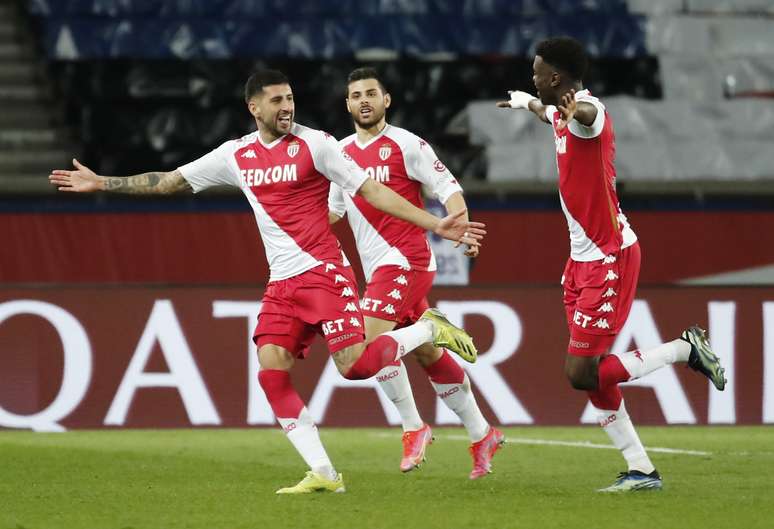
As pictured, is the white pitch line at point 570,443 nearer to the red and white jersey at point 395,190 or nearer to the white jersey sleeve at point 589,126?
the red and white jersey at point 395,190

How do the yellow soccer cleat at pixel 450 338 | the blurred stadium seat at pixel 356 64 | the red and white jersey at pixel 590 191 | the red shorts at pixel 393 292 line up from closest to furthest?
1. the red and white jersey at pixel 590 191
2. the yellow soccer cleat at pixel 450 338
3. the red shorts at pixel 393 292
4. the blurred stadium seat at pixel 356 64

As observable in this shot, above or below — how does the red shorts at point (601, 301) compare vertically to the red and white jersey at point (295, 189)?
below

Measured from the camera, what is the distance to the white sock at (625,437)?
719cm

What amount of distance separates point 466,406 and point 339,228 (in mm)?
4477

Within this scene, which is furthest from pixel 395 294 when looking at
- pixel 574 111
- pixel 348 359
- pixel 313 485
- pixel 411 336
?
pixel 574 111

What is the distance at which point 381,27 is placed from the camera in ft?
51.8

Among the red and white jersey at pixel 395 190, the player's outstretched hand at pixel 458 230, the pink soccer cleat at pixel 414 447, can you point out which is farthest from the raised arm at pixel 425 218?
the pink soccer cleat at pixel 414 447

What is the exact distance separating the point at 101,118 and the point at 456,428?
655 centimetres

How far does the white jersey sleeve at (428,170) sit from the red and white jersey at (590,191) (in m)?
0.94

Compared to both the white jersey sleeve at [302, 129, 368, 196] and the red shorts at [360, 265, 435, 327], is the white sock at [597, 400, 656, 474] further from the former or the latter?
the white jersey sleeve at [302, 129, 368, 196]

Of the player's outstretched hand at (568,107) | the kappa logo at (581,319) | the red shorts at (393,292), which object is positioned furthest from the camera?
the red shorts at (393,292)

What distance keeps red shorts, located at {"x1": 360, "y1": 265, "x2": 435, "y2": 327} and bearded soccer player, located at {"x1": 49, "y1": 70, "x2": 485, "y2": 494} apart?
2.49 feet

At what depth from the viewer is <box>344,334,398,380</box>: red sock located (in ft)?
23.5

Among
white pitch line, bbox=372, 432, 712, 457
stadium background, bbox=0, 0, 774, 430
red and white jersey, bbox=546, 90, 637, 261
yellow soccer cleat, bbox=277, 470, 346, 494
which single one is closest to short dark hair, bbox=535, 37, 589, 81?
red and white jersey, bbox=546, 90, 637, 261
